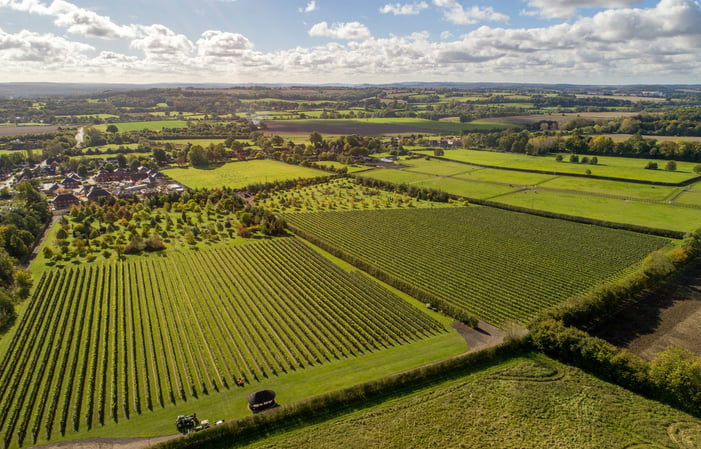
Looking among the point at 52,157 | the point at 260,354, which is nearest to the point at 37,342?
the point at 260,354

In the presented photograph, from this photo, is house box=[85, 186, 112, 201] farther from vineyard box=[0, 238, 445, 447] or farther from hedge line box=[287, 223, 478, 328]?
hedge line box=[287, 223, 478, 328]

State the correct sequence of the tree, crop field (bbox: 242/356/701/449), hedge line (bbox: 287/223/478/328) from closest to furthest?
crop field (bbox: 242/356/701/449) < hedge line (bbox: 287/223/478/328) < the tree

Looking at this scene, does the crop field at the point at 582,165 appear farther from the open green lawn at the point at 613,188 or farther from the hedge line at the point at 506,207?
the hedge line at the point at 506,207

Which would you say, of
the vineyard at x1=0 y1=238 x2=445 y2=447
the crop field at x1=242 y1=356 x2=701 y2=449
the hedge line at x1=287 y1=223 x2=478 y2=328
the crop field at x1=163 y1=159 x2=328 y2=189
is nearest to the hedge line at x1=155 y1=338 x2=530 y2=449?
the crop field at x1=242 y1=356 x2=701 y2=449

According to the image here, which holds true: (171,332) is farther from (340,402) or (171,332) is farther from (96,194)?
(96,194)

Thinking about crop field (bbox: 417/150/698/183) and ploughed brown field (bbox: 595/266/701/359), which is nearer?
ploughed brown field (bbox: 595/266/701/359)

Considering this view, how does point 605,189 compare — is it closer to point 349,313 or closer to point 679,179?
point 679,179

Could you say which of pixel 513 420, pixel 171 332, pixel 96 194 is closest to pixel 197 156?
pixel 96 194

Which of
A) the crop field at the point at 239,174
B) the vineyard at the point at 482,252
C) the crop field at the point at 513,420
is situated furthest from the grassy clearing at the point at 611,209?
the crop field at the point at 239,174
